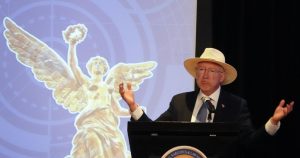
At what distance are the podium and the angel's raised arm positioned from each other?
6.42ft

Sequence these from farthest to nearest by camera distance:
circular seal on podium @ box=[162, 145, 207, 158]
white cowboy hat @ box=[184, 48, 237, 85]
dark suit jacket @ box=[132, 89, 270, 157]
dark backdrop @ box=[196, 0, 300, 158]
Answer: dark backdrop @ box=[196, 0, 300, 158] → white cowboy hat @ box=[184, 48, 237, 85] → dark suit jacket @ box=[132, 89, 270, 157] → circular seal on podium @ box=[162, 145, 207, 158]

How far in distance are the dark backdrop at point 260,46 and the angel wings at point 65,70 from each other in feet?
2.31

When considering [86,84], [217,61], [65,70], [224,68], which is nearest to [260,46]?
[224,68]

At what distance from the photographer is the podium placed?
223 cm

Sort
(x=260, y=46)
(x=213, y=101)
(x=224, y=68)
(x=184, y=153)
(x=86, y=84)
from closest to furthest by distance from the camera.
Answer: (x=184, y=153), (x=213, y=101), (x=224, y=68), (x=86, y=84), (x=260, y=46)

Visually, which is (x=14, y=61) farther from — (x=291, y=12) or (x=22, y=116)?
(x=291, y=12)

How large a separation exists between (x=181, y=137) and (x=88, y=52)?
209 cm

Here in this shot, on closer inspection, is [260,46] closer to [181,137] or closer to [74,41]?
[74,41]

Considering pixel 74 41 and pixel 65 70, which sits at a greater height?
pixel 74 41

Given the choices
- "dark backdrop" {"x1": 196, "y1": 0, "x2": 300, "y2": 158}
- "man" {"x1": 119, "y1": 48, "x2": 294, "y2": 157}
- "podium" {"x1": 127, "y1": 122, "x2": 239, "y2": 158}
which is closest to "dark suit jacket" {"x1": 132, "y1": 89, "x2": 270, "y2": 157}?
"man" {"x1": 119, "y1": 48, "x2": 294, "y2": 157}

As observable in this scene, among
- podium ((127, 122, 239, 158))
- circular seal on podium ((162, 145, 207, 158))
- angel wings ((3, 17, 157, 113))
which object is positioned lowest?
circular seal on podium ((162, 145, 207, 158))

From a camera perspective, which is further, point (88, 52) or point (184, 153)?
point (88, 52)

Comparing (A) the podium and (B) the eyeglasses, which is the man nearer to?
(B) the eyeglasses

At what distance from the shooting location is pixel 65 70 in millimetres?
4156
